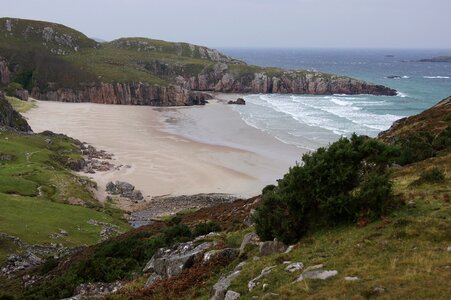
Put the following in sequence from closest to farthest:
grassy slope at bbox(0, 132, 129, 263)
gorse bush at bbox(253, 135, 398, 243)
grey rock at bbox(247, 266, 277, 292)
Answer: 1. grey rock at bbox(247, 266, 277, 292)
2. gorse bush at bbox(253, 135, 398, 243)
3. grassy slope at bbox(0, 132, 129, 263)

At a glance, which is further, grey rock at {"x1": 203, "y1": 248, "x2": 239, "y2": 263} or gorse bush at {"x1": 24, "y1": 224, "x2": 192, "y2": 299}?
gorse bush at {"x1": 24, "y1": 224, "x2": 192, "y2": 299}

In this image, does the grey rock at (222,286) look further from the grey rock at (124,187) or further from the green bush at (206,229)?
the grey rock at (124,187)

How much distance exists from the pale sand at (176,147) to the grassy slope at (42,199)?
241 inches

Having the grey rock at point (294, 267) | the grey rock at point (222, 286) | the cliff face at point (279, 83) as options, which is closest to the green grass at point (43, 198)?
the grey rock at point (222, 286)

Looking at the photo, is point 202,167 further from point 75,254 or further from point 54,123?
point 54,123

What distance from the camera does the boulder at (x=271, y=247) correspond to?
19953 mm

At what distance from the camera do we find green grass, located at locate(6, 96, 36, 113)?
121419 mm

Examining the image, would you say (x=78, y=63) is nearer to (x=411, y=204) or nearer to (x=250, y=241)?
(x=250, y=241)

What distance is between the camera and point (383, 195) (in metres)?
19.7

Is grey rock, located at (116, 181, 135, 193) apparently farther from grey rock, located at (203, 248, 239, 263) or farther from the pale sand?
grey rock, located at (203, 248, 239, 263)

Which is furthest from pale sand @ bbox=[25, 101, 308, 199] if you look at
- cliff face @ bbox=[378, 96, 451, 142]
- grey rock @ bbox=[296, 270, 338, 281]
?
grey rock @ bbox=[296, 270, 338, 281]

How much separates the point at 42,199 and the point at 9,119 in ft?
149

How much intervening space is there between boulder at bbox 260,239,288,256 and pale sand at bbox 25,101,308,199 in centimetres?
3779

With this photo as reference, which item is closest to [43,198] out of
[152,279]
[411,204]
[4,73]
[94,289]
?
[94,289]
